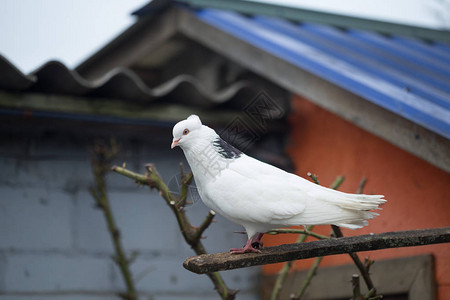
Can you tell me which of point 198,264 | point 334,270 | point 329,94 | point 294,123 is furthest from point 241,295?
point 198,264

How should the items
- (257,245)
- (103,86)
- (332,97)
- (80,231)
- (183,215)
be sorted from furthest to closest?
(80,231), (103,86), (332,97), (183,215), (257,245)

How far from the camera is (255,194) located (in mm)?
1401

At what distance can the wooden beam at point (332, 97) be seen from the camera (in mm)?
2076

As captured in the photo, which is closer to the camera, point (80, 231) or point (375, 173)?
point (375, 173)

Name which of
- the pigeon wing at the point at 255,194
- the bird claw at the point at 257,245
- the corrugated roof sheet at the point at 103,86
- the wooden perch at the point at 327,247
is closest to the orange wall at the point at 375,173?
the corrugated roof sheet at the point at 103,86

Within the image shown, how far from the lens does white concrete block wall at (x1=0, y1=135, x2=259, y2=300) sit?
2961mm

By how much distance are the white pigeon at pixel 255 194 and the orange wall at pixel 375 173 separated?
39.5 inches

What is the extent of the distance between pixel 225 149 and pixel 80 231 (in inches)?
75.4

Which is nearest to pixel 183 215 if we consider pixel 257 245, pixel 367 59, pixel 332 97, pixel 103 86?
Result: pixel 257 245

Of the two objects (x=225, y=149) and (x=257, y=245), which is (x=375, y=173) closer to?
(x=257, y=245)

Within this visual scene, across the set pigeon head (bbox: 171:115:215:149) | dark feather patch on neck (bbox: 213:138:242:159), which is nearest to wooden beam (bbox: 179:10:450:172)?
dark feather patch on neck (bbox: 213:138:242:159)

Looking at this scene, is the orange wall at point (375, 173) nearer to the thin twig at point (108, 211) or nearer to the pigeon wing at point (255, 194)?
the thin twig at point (108, 211)

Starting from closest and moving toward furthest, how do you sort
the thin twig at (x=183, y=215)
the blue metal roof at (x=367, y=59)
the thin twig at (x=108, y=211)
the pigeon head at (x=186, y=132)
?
1. the pigeon head at (x=186, y=132)
2. the thin twig at (x=183, y=215)
3. the blue metal roof at (x=367, y=59)
4. the thin twig at (x=108, y=211)

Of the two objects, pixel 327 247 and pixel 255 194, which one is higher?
pixel 255 194
